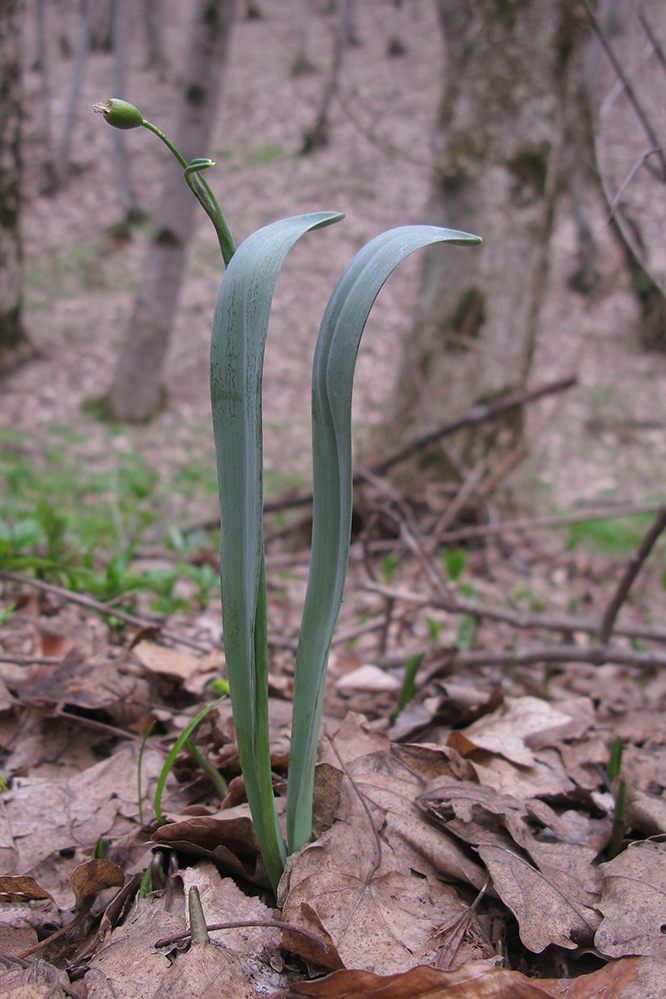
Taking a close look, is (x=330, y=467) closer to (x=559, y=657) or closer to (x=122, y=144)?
(x=559, y=657)

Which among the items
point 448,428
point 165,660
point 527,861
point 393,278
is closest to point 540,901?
point 527,861

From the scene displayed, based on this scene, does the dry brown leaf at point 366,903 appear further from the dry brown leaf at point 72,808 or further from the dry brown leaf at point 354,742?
the dry brown leaf at point 72,808

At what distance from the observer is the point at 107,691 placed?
133cm

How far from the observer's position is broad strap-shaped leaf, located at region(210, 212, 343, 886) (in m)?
0.65

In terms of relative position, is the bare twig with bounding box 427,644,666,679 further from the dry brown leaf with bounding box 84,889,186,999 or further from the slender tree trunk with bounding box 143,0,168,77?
the slender tree trunk with bounding box 143,0,168,77

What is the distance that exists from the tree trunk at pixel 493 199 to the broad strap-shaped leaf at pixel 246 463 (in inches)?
111

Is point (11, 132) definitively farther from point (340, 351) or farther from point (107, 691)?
point (340, 351)

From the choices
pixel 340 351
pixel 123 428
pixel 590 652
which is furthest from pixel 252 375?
pixel 123 428

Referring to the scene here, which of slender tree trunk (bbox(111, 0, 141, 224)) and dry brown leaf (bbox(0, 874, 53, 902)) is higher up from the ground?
slender tree trunk (bbox(111, 0, 141, 224))

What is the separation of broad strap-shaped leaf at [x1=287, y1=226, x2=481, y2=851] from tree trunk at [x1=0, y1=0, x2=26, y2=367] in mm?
5322

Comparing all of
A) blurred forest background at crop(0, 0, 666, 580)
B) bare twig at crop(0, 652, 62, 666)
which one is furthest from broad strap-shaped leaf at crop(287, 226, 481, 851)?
blurred forest background at crop(0, 0, 666, 580)

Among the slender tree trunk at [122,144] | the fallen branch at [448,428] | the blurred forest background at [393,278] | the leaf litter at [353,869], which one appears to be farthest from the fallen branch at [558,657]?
the slender tree trunk at [122,144]

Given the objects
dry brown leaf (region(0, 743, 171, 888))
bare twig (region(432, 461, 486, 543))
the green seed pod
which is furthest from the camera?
bare twig (region(432, 461, 486, 543))

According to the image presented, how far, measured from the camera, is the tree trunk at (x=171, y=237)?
5.37m
